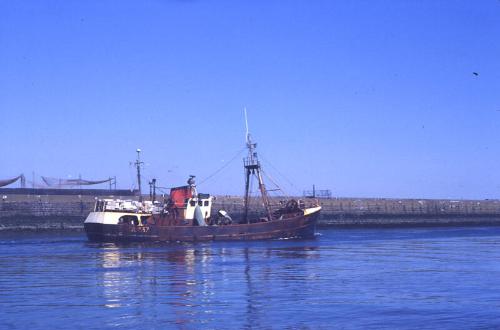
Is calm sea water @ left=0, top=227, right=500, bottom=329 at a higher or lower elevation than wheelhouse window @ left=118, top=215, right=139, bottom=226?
lower

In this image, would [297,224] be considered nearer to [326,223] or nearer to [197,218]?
[197,218]

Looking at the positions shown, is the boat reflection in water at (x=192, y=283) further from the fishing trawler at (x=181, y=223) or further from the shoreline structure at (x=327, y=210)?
the shoreline structure at (x=327, y=210)

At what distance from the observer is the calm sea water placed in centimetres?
2031

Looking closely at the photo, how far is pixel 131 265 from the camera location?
3750 cm

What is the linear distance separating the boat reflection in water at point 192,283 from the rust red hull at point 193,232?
10559mm

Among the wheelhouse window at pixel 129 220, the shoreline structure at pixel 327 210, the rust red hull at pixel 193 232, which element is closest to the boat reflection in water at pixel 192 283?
the rust red hull at pixel 193 232

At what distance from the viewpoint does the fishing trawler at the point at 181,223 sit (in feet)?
193

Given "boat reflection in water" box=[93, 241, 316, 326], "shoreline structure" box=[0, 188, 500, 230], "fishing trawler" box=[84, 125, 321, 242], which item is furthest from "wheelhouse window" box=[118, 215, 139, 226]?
"shoreline structure" box=[0, 188, 500, 230]

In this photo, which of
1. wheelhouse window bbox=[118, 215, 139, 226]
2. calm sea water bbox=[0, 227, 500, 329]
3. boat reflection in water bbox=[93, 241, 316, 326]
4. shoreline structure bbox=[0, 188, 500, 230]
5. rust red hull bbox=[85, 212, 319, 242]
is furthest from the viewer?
shoreline structure bbox=[0, 188, 500, 230]

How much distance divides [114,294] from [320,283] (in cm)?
753

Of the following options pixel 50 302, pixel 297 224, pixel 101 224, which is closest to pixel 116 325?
pixel 50 302

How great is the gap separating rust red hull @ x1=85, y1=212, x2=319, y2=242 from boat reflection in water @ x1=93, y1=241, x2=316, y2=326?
1056 centimetres

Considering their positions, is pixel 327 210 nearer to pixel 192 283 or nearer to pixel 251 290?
pixel 192 283

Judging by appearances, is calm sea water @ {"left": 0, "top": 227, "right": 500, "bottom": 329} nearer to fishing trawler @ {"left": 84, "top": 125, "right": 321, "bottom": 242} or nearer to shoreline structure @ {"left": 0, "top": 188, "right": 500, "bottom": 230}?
fishing trawler @ {"left": 84, "top": 125, "right": 321, "bottom": 242}
